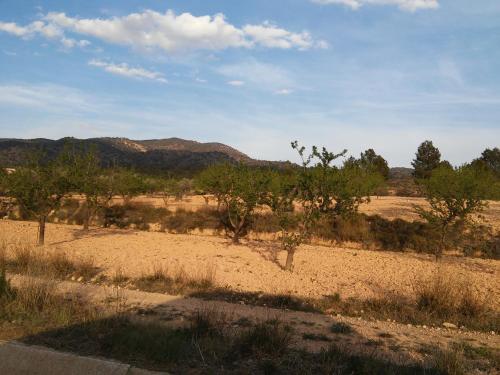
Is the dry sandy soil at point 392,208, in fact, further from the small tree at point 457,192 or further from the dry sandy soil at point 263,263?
the dry sandy soil at point 263,263

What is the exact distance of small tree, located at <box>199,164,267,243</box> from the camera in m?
23.1

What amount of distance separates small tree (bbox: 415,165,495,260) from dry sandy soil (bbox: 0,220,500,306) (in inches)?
87.8

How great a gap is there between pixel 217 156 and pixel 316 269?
106760 millimetres

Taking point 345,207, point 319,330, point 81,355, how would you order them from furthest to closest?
1. point 345,207
2. point 319,330
3. point 81,355

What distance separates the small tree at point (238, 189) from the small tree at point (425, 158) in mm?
45099

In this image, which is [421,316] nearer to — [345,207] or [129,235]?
[345,207]

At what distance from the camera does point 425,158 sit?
66.4m

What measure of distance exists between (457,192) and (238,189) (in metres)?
10.7

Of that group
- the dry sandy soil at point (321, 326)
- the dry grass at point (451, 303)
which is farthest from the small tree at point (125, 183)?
the dry grass at point (451, 303)

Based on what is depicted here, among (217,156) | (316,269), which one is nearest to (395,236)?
(316,269)

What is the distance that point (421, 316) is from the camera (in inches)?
380

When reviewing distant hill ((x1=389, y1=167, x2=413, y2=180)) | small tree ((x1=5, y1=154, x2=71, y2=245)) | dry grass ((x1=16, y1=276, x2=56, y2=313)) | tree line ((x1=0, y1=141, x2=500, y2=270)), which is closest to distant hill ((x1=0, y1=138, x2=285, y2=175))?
distant hill ((x1=389, y1=167, x2=413, y2=180))

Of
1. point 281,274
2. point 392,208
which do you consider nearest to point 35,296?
point 281,274

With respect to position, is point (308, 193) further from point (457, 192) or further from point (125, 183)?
point (125, 183)
